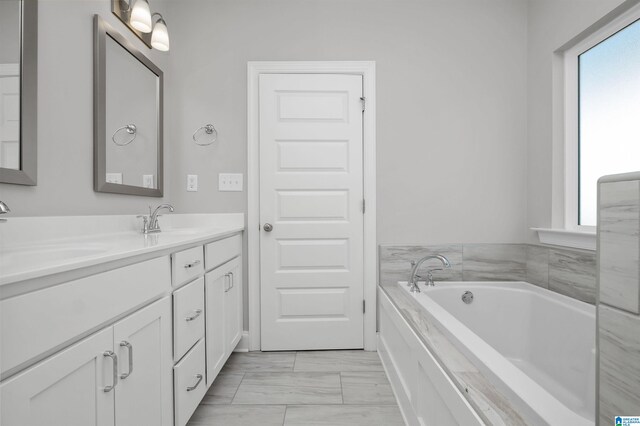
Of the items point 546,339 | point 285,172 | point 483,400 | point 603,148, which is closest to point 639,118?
point 603,148

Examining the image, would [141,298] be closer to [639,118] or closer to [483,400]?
[483,400]

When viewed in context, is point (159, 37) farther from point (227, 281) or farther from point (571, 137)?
point (571, 137)

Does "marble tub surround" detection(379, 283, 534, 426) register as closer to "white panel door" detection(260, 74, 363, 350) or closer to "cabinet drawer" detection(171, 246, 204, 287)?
"white panel door" detection(260, 74, 363, 350)

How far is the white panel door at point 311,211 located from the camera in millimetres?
2256

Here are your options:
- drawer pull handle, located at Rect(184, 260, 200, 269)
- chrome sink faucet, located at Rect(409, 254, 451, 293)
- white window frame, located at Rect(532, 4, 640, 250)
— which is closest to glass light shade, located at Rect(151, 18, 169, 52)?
drawer pull handle, located at Rect(184, 260, 200, 269)

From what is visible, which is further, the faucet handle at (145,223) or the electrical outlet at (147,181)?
the electrical outlet at (147,181)

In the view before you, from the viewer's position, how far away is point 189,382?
1.33 meters

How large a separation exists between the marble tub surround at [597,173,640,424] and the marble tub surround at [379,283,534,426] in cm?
23

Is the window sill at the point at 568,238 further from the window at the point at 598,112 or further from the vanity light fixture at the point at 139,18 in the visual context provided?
the vanity light fixture at the point at 139,18

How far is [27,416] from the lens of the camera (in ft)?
2.02

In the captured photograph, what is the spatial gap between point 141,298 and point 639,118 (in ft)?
7.72

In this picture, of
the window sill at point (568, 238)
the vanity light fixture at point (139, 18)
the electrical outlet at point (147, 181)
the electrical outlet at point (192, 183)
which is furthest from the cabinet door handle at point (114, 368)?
the window sill at point (568, 238)

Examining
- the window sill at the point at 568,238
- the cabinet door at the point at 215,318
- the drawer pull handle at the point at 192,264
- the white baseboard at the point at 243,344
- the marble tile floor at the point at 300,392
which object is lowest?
the marble tile floor at the point at 300,392

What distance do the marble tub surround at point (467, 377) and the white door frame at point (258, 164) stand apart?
2.58ft
